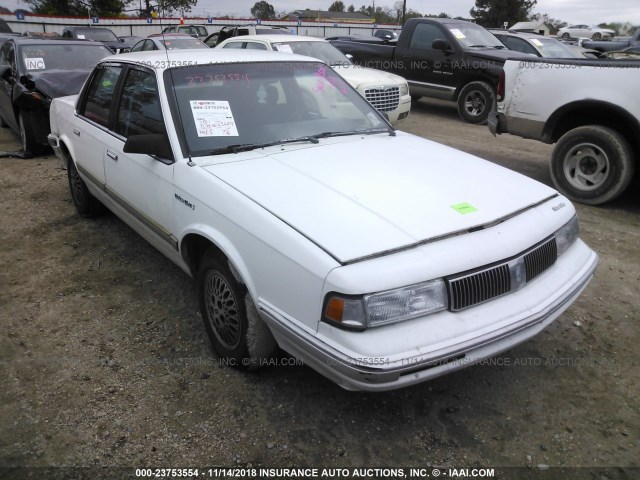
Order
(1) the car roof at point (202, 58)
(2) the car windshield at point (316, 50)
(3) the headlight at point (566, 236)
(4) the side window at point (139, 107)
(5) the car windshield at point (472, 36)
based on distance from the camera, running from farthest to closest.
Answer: (5) the car windshield at point (472, 36)
(2) the car windshield at point (316, 50)
(1) the car roof at point (202, 58)
(4) the side window at point (139, 107)
(3) the headlight at point (566, 236)

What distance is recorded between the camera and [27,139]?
7156 mm

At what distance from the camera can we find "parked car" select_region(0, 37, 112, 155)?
22.6 feet

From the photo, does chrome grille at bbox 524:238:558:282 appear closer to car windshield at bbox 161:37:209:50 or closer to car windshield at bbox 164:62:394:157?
car windshield at bbox 164:62:394:157

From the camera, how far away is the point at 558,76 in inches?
217

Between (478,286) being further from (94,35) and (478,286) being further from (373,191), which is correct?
(94,35)

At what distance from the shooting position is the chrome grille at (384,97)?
775 centimetres

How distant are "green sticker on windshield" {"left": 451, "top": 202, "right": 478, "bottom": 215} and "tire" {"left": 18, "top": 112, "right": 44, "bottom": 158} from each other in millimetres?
6751

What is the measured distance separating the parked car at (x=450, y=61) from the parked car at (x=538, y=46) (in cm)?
143

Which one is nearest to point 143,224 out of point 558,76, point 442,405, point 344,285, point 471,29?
point 344,285

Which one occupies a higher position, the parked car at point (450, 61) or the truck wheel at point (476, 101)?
the parked car at point (450, 61)

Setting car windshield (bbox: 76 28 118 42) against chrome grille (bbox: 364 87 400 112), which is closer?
chrome grille (bbox: 364 87 400 112)

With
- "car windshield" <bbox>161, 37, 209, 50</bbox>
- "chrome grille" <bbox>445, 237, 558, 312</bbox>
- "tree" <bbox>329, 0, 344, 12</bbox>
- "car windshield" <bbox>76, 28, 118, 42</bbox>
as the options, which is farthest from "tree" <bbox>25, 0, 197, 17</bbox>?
"tree" <bbox>329, 0, 344, 12</bbox>

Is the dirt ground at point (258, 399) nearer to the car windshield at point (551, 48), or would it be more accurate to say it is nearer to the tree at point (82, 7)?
the car windshield at point (551, 48)

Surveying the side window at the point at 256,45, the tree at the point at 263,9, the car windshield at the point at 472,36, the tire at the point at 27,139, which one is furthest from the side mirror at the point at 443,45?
the tree at the point at 263,9
